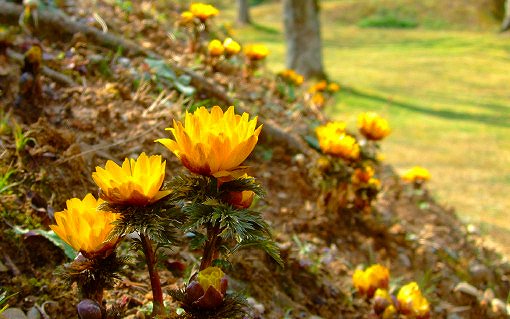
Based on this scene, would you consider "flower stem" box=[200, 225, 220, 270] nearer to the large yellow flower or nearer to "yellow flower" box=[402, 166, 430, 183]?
the large yellow flower

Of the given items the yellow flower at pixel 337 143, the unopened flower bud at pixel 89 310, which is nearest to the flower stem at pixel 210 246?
the unopened flower bud at pixel 89 310

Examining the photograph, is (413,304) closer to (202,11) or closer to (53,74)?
(53,74)

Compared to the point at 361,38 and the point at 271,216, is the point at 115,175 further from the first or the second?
the point at 361,38

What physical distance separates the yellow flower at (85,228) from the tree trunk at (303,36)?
8.40 meters

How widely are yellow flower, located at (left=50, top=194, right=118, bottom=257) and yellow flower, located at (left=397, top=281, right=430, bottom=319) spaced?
1146mm

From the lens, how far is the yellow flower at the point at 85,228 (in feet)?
3.81

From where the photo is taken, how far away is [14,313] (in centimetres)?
142

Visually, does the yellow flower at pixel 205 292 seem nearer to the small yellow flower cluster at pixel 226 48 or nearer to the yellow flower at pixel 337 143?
the yellow flower at pixel 337 143

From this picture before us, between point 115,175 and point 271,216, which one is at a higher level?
point 115,175

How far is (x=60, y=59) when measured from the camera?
2.82 meters

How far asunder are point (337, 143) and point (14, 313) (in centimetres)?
159

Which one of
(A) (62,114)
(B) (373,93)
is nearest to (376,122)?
(A) (62,114)

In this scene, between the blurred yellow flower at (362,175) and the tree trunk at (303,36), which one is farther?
the tree trunk at (303,36)

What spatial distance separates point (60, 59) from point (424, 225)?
2.47 meters
